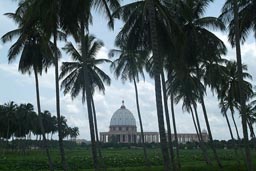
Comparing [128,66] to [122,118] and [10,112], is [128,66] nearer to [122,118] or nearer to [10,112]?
[10,112]

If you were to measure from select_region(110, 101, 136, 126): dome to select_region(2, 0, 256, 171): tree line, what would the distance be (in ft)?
410

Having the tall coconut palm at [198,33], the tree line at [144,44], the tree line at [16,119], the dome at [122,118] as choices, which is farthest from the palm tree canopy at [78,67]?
the dome at [122,118]

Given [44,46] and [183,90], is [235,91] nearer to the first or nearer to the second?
[183,90]

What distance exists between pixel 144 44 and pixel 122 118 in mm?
144220

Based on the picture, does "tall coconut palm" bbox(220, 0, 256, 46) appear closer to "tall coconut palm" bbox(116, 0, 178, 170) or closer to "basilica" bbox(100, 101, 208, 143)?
"tall coconut palm" bbox(116, 0, 178, 170)

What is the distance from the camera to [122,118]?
568ft

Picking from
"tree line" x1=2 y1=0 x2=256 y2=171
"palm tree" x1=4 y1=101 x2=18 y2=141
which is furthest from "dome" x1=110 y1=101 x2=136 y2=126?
"tree line" x1=2 y1=0 x2=256 y2=171

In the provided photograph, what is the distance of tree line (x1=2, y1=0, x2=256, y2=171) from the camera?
23703 mm

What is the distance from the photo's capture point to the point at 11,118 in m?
96.3

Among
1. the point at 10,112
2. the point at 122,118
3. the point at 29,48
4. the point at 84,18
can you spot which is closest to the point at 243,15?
the point at 84,18

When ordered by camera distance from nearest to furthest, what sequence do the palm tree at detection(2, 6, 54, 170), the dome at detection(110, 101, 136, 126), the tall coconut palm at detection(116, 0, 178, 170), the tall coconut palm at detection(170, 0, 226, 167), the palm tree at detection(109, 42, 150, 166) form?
the tall coconut palm at detection(116, 0, 178, 170) < the palm tree at detection(2, 6, 54, 170) < the tall coconut palm at detection(170, 0, 226, 167) < the palm tree at detection(109, 42, 150, 166) < the dome at detection(110, 101, 136, 126)

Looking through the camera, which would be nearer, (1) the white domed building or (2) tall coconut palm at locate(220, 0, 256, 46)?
(2) tall coconut palm at locate(220, 0, 256, 46)

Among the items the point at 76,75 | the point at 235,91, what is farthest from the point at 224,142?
the point at 76,75

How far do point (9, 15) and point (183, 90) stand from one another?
68.8ft
